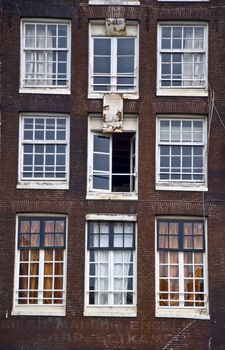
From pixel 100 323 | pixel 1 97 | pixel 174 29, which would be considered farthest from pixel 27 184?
pixel 174 29

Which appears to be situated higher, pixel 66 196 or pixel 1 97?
pixel 1 97

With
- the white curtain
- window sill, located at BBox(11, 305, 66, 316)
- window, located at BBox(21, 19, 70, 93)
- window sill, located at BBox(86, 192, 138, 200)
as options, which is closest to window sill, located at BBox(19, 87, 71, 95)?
window, located at BBox(21, 19, 70, 93)

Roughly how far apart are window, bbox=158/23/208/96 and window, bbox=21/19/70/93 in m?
2.99

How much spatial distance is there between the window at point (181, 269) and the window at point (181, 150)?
4.47 ft

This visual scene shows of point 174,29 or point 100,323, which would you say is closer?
point 100,323

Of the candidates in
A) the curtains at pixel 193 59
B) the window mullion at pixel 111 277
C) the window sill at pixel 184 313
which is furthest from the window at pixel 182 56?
the window sill at pixel 184 313

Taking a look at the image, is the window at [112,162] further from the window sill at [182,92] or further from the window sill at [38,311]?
the window sill at [38,311]

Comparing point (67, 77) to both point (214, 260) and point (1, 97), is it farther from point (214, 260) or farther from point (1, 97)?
point (214, 260)

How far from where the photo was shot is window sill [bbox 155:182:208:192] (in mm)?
26094

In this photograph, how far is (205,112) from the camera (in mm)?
26438

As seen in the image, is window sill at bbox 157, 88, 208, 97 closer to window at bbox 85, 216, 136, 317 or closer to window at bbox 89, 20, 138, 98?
window at bbox 89, 20, 138, 98

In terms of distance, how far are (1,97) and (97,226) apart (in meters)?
4.93

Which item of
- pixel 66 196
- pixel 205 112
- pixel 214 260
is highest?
pixel 205 112

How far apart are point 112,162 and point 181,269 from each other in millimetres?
4037
